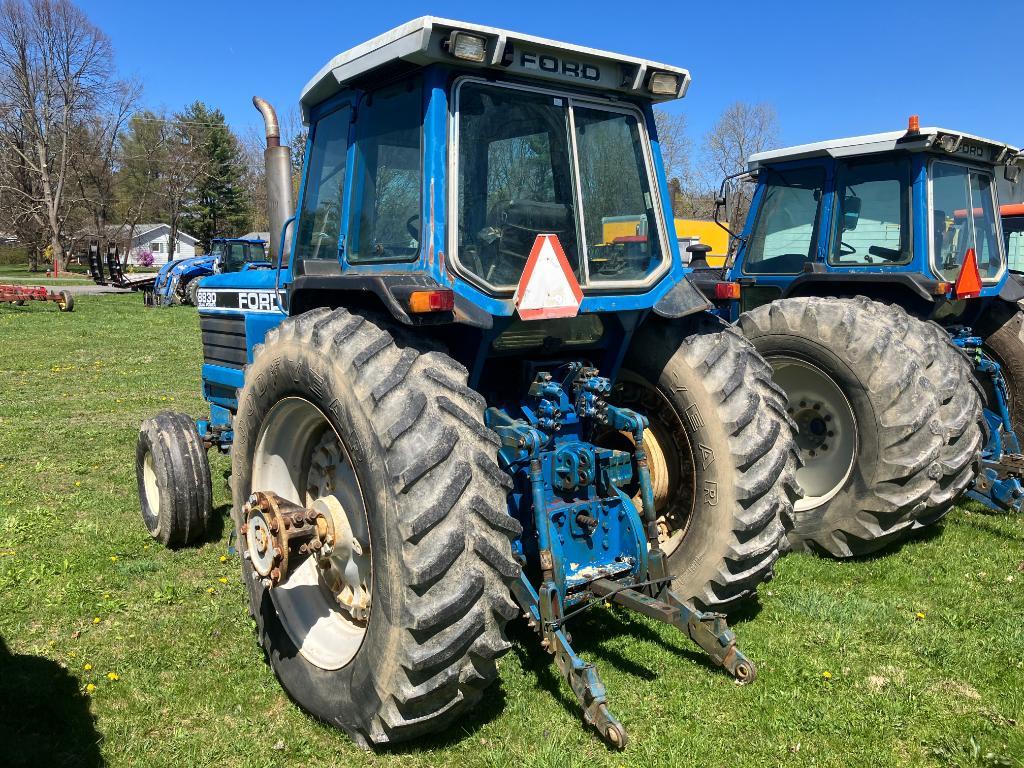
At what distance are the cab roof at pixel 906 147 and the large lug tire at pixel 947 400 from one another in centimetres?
154

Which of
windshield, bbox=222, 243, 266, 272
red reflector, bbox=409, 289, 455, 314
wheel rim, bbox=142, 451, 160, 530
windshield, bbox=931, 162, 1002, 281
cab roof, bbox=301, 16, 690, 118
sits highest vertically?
cab roof, bbox=301, 16, 690, 118

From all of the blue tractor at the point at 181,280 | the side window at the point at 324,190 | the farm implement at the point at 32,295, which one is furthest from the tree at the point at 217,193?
the side window at the point at 324,190

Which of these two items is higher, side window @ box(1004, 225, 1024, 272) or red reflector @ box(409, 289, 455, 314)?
side window @ box(1004, 225, 1024, 272)

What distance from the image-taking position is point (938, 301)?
6031 mm

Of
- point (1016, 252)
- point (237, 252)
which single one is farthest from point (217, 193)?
point (1016, 252)

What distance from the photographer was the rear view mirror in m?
6.53

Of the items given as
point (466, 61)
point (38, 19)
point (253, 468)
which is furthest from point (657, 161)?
point (38, 19)

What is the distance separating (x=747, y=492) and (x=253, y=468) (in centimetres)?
228

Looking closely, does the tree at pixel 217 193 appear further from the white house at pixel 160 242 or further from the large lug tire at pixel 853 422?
the large lug tire at pixel 853 422

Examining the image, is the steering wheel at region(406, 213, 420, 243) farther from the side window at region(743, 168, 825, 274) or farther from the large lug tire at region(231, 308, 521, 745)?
the side window at region(743, 168, 825, 274)

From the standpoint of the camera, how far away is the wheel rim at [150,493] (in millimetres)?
5316

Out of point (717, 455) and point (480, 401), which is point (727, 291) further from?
point (480, 401)

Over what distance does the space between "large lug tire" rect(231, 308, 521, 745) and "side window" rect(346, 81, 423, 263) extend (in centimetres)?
49

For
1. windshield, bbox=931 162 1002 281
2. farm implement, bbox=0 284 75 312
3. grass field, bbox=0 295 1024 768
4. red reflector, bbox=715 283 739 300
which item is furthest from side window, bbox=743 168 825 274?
farm implement, bbox=0 284 75 312
